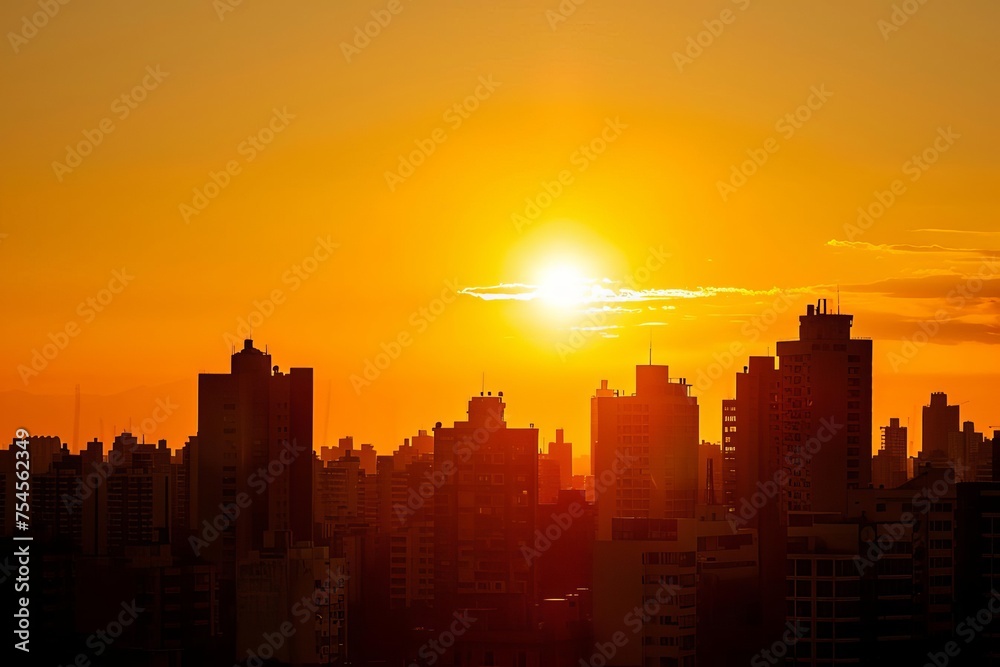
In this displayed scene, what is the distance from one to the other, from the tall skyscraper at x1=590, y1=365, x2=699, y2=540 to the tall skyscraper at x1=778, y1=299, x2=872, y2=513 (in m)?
13.6

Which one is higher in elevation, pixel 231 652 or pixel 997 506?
pixel 997 506

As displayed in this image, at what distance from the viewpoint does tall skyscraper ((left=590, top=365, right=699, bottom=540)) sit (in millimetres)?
69812

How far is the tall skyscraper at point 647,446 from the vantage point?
6981 cm

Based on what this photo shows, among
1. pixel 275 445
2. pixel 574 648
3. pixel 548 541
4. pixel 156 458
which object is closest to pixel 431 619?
pixel 548 541

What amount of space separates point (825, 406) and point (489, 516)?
12150 mm

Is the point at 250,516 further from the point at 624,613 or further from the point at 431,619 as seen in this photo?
the point at 624,613

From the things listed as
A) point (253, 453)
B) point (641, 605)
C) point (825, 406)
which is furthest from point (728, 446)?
point (641, 605)

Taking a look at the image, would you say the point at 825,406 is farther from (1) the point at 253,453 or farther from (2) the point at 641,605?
(2) the point at 641,605

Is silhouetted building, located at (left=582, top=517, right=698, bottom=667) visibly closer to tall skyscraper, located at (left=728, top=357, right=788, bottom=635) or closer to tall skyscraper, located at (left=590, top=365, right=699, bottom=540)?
tall skyscraper, located at (left=728, top=357, right=788, bottom=635)

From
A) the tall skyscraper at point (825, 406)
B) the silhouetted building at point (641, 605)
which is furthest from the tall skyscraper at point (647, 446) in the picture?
the silhouetted building at point (641, 605)

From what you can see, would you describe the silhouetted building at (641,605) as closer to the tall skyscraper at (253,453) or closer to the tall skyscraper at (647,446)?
the tall skyscraper at (253,453)

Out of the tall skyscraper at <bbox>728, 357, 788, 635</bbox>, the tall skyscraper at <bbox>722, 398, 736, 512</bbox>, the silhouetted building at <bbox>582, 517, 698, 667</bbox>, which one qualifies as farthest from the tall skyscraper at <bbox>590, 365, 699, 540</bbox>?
the silhouetted building at <bbox>582, 517, 698, 667</bbox>

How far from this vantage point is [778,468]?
5572cm

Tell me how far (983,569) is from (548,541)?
64.8 ft
